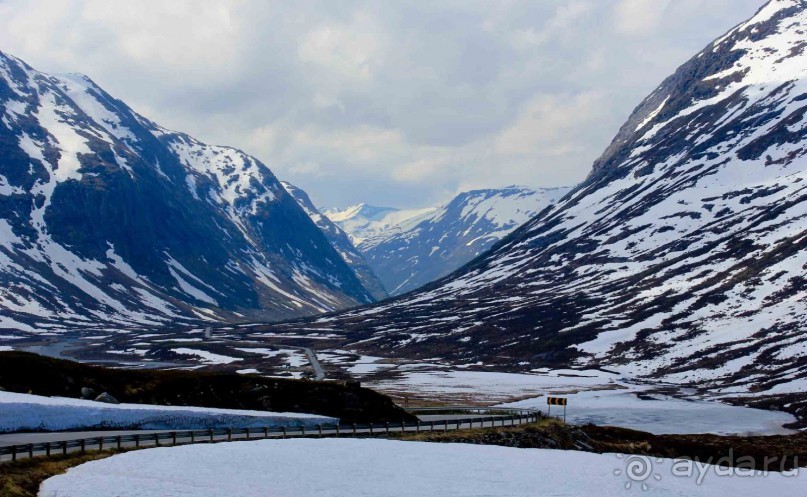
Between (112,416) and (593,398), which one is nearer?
(112,416)

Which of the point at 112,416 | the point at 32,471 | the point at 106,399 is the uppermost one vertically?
the point at 106,399

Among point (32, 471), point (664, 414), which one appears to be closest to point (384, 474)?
point (32, 471)

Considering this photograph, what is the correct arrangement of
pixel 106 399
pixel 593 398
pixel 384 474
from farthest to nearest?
pixel 593 398
pixel 106 399
pixel 384 474

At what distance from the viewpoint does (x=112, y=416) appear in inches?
2167

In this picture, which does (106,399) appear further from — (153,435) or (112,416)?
(153,435)

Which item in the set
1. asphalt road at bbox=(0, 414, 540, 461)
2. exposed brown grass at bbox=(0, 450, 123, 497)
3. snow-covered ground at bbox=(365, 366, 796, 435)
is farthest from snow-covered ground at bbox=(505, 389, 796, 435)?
exposed brown grass at bbox=(0, 450, 123, 497)

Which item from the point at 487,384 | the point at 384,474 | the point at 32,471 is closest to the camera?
the point at 32,471

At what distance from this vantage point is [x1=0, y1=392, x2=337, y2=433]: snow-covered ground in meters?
50.2

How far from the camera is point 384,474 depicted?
41938 mm

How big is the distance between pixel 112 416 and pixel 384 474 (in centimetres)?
2215

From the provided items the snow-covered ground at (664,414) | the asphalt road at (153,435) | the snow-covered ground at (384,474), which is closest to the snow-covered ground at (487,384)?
the snow-covered ground at (664,414)

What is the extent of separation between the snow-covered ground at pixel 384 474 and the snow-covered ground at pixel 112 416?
10.8m

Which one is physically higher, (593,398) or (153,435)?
(593,398)

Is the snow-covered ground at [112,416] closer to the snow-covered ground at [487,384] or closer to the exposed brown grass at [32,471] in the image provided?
the exposed brown grass at [32,471]
